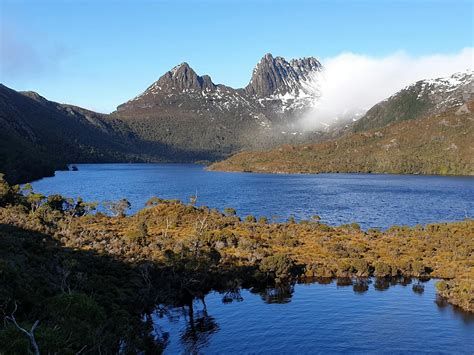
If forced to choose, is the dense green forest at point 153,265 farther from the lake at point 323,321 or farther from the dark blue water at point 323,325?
the dark blue water at point 323,325

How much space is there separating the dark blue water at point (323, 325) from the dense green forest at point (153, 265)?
2329mm

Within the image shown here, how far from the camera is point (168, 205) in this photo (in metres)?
99.8

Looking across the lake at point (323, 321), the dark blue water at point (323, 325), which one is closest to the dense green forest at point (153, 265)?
the lake at point (323, 321)

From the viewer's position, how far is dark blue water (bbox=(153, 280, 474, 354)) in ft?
120

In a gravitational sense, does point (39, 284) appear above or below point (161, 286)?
above

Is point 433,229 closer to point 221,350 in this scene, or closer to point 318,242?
point 318,242

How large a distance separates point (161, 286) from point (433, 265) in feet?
121

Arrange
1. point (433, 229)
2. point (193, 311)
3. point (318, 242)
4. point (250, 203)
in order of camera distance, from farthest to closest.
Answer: point (250, 203)
point (433, 229)
point (318, 242)
point (193, 311)

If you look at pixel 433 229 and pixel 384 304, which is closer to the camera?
pixel 384 304

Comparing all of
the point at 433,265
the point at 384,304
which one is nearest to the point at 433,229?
the point at 433,265

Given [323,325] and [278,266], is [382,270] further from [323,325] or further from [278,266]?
[323,325]

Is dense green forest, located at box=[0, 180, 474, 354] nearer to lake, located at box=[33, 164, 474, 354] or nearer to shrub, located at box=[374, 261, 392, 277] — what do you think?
shrub, located at box=[374, 261, 392, 277]

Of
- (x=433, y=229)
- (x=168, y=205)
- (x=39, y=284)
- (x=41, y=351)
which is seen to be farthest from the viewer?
(x=168, y=205)

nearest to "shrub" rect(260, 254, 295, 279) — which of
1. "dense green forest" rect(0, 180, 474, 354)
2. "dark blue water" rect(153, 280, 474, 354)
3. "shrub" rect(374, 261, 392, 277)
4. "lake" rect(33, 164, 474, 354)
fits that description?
"dense green forest" rect(0, 180, 474, 354)
